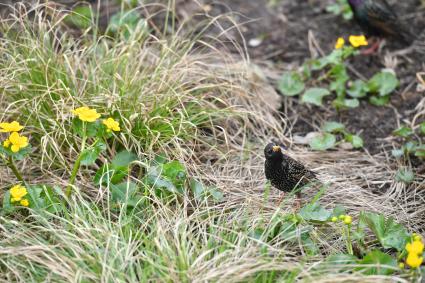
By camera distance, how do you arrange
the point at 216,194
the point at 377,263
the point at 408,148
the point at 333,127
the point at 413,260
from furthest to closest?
1. the point at 333,127
2. the point at 408,148
3. the point at 216,194
4. the point at 377,263
5. the point at 413,260

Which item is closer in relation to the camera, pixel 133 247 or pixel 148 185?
pixel 133 247

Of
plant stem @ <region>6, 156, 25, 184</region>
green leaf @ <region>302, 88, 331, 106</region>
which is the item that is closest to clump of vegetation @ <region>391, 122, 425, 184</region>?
green leaf @ <region>302, 88, 331, 106</region>

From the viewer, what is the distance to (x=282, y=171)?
10.4 feet

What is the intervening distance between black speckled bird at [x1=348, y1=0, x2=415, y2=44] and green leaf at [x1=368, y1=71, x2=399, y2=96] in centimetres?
61

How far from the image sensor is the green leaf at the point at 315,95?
4258 mm

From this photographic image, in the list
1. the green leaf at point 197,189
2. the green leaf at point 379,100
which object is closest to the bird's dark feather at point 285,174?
the green leaf at point 197,189

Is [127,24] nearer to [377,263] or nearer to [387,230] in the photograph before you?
[387,230]

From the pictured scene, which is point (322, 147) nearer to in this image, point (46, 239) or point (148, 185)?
point (148, 185)

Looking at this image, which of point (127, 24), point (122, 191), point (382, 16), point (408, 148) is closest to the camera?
point (122, 191)

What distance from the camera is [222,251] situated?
2.76 meters

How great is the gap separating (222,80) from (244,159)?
62cm

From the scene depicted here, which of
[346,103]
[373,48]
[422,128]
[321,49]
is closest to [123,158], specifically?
[346,103]

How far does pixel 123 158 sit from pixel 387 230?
1448 millimetres

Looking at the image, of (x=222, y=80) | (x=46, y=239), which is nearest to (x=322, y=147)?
(x=222, y=80)
